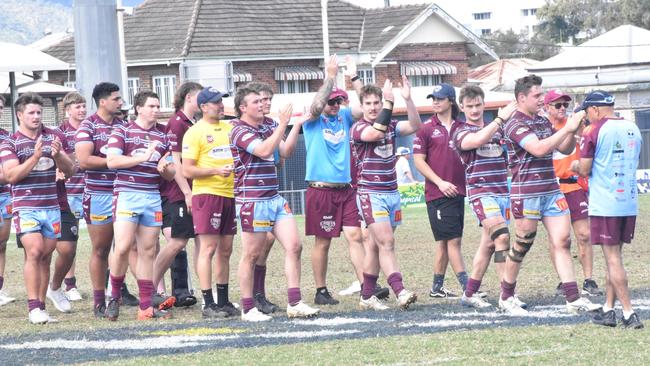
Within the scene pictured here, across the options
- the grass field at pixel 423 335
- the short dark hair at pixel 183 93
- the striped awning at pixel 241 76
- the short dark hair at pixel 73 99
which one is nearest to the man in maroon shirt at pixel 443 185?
the grass field at pixel 423 335

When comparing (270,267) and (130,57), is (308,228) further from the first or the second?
(130,57)

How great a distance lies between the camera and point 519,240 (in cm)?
1127

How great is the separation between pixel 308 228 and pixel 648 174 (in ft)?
77.3

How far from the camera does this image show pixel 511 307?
1127cm

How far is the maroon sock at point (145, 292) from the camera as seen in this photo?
1207 centimetres

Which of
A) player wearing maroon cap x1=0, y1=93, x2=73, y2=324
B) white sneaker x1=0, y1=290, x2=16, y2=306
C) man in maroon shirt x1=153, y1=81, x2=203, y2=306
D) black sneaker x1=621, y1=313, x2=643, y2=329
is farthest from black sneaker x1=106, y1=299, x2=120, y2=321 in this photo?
black sneaker x1=621, y1=313, x2=643, y2=329

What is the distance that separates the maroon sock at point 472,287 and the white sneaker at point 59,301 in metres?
4.14

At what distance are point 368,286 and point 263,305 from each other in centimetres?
102

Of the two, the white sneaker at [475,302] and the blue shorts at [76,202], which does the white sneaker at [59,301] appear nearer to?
the blue shorts at [76,202]

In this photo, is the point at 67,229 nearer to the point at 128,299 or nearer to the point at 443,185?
the point at 128,299

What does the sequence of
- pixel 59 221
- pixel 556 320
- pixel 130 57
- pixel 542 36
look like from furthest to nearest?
pixel 542 36 → pixel 130 57 → pixel 59 221 → pixel 556 320

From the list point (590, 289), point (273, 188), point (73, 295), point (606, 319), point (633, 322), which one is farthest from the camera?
point (73, 295)

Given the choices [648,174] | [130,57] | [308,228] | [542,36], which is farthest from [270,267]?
[542,36]

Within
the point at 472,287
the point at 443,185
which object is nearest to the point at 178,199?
the point at 443,185
